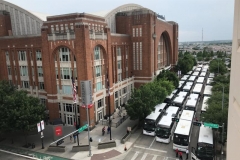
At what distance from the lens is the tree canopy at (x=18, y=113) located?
86.6 feet

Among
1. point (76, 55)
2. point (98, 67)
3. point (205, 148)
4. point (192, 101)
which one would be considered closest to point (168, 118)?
point (205, 148)

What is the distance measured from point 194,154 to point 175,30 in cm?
6015

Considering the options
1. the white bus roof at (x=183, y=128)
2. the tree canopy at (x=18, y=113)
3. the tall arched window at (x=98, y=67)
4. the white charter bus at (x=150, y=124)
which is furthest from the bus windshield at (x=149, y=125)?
the tree canopy at (x=18, y=113)

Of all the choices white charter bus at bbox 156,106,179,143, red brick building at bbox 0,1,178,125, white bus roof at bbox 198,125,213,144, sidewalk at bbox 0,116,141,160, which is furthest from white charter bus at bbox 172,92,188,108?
white bus roof at bbox 198,125,213,144

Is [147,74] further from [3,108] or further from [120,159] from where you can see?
[3,108]

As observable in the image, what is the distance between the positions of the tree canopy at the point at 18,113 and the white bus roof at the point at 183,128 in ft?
61.4

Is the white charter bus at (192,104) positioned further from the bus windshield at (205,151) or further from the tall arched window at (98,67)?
the tall arched window at (98,67)

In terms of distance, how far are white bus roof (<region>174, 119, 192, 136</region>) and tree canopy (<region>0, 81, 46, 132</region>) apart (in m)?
18.7

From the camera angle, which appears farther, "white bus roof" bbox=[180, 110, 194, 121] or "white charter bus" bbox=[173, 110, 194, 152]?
"white bus roof" bbox=[180, 110, 194, 121]

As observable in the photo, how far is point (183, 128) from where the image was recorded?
26.7 m

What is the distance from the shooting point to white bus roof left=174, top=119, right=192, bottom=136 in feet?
84.4

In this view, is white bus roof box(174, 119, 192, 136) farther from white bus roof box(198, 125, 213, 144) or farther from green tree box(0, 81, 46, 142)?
green tree box(0, 81, 46, 142)

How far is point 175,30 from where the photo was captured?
76.1m

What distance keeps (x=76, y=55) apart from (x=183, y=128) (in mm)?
19396
